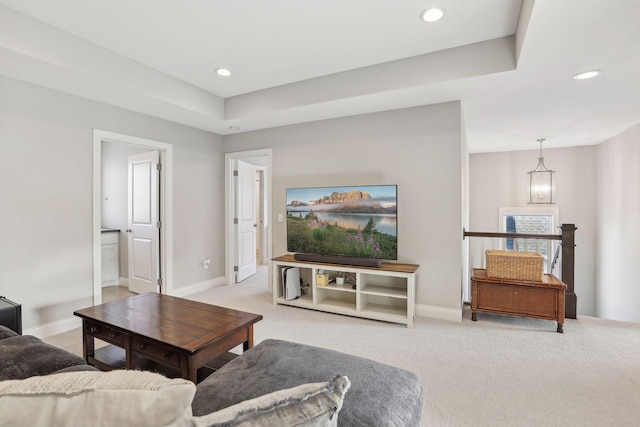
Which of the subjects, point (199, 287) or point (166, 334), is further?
point (199, 287)

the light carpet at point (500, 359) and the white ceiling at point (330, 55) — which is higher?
the white ceiling at point (330, 55)

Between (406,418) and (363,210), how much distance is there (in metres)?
2.44

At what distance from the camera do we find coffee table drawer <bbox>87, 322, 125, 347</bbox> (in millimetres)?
2035

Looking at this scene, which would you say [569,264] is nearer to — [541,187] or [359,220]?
[359,220]

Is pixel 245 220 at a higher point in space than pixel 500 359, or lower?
higher

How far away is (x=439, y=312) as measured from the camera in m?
3.32

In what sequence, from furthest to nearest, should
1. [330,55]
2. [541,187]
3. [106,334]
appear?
[541,187] < [330,55] < [106,334]

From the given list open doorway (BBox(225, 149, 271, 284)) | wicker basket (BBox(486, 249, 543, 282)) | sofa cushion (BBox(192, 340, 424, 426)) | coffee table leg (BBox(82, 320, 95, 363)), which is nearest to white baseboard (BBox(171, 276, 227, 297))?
open doorway (BBox(225, 149, 271, 284))

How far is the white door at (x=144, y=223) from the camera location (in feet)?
13.4

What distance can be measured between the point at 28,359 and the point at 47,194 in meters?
2.14

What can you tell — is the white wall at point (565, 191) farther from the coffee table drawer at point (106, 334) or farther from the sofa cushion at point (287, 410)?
the sofa cushion at point (287, 410)

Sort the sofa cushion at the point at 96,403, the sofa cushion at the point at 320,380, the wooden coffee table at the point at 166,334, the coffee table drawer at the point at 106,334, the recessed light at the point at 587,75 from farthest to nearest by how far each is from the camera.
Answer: the recessed light at the point at 587,75, the coffee table drawer at the point at 106,334, the wooden coffee table at the point at 166,334, the sofa cushion at the point at 320,380, the sofa cushion at the point at 96,403

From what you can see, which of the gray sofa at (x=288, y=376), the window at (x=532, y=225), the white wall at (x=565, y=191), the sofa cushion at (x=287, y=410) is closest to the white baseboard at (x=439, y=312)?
the gray sofa at (x=288, y=376)

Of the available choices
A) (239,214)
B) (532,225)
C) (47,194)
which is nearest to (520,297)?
(532,225)
